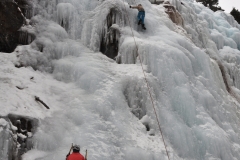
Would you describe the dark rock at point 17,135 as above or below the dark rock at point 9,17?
below

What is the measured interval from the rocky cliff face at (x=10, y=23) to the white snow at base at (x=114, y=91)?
374 mm

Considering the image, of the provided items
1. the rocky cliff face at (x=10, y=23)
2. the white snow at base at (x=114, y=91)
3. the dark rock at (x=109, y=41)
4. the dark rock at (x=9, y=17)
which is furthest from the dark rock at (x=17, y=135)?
the dark rock at (x=109, y=41)

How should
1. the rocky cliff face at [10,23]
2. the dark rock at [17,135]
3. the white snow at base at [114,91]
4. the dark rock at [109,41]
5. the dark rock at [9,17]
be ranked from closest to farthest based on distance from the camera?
the dark rock at [17,135] → the white snow at base at [114,91] → the rocky cliff face at [10,23] → the dark rock at [9,17] → the dark rock at [109,41]

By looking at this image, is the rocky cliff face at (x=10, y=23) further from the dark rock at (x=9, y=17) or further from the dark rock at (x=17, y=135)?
the dark rock at (x=17, y=135)

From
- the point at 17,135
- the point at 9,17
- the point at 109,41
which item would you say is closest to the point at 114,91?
the point at 109,41

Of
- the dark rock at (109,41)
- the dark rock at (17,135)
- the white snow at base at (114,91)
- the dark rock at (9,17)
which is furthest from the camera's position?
the dark rock at (109,41)

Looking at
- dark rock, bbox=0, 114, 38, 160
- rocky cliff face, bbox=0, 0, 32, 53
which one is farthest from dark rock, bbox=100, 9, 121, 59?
dark rock, bbox=0, 114, 38, 160

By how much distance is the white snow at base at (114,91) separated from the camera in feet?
18.8

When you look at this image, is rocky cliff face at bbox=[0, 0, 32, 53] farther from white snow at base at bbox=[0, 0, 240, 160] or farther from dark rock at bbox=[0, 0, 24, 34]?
white snow at base at bbox=[0, 0, 240, 160]

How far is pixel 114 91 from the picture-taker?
689 cm

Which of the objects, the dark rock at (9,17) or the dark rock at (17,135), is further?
the dark rock at (9,17)

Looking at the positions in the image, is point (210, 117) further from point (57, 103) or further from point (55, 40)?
point (55, 40)

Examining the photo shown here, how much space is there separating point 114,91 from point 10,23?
3608mm

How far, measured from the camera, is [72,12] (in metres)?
9.08
